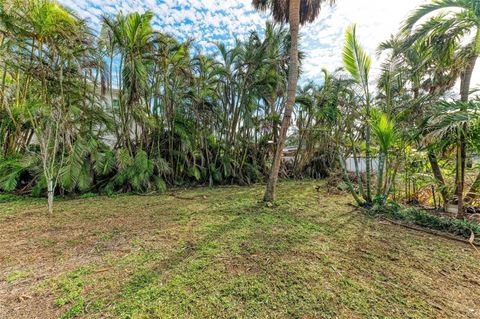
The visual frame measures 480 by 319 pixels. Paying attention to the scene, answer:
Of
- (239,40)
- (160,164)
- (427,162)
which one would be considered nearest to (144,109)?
(160,164)

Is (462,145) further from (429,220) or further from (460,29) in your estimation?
(460,29)

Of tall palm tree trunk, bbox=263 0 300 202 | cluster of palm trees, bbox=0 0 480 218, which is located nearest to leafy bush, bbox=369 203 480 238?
cluster of palm trees, bbox=0 0 480 218

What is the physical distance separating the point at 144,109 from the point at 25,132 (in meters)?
3.88

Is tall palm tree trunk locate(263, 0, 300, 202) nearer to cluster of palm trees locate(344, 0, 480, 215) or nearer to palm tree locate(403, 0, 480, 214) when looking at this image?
cluster of palm trees locate(344, 0, 480, 215)

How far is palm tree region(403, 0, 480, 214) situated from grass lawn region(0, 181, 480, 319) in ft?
6.24

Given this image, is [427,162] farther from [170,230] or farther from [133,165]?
[133,165]

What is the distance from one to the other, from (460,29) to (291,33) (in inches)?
147

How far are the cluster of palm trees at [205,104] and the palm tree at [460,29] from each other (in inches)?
0.9

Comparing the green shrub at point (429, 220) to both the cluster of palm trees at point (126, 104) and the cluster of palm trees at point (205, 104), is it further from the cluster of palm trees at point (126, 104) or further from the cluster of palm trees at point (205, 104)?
the cluster of palm trees at point (126, 104)

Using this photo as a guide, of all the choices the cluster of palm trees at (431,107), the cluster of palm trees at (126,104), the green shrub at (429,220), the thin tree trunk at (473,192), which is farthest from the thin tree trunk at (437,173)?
the cluster of palm trees at (126,104)

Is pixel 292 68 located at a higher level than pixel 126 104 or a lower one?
higher

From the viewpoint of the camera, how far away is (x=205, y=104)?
31.4 ft

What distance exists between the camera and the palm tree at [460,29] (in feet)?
15.0

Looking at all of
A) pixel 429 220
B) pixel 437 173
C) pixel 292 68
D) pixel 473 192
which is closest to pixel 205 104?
pixel 292 68
